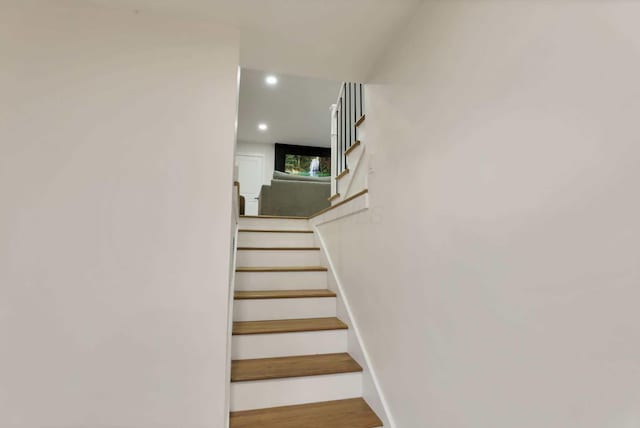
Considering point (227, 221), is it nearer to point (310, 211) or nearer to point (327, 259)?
point (327, 259)

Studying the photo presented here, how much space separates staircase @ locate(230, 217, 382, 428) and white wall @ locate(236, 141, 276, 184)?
13.8 ft

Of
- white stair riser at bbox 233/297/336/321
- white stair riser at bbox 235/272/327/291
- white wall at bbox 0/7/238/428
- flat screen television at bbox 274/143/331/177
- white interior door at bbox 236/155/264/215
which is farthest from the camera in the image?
flat screen television at bbox 274/143/331/177

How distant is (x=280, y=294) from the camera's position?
7.37ft

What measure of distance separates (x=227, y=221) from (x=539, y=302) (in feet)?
3.84

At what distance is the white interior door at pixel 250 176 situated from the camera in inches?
261

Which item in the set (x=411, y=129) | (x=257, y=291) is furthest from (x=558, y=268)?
(x=257, y=291)

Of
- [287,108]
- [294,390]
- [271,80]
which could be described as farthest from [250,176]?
[294,390]

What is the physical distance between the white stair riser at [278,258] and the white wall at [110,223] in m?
1.29

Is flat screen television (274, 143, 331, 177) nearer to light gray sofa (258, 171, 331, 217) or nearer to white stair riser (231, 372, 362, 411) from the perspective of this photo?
light gray sofa (258, 171, 331, 217)

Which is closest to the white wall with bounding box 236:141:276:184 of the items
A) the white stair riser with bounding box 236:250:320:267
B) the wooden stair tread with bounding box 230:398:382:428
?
the white stair riser with bounding box 236:250:320:267

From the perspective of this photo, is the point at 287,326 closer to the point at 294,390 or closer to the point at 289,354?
the point at 289,354

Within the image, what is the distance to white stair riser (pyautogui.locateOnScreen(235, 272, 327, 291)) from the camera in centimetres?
239

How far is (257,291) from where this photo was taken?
239 cm

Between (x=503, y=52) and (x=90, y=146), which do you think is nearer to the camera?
(x=503, y=52)
